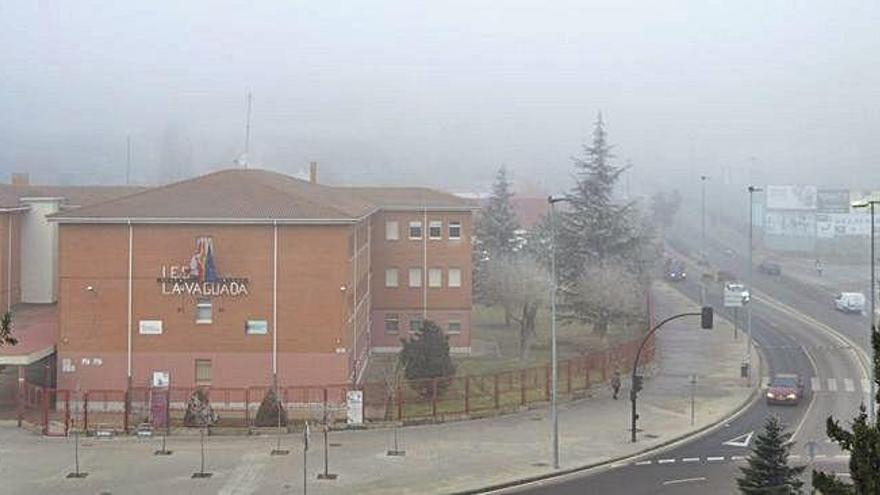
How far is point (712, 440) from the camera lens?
104 ft

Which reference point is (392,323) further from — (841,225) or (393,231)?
(841,225)

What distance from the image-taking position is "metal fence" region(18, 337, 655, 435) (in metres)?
33.1

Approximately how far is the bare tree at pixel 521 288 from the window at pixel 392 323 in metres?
5.86

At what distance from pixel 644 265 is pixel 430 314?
16340 mm

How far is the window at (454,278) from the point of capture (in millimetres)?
50312

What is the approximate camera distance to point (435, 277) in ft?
166

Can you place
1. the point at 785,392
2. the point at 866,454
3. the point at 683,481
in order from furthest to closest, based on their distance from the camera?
the point at 785,392 < the point at 683,481 < the point at 866,454

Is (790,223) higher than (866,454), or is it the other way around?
(790,223)

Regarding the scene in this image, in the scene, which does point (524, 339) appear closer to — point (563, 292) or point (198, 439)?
point (563, 292)

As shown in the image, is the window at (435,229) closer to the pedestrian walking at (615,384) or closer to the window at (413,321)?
the window at (413,321)

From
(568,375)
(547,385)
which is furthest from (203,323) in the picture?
(568,375)

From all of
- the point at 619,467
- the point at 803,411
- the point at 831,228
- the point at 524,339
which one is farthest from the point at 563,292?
the point at 831,228

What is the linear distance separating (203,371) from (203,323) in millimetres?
1606

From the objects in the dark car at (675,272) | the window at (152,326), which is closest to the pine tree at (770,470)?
the window at (152,326)
